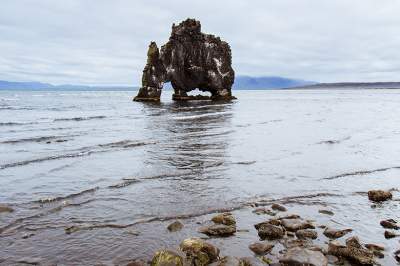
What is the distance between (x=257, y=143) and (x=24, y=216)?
15.3 m

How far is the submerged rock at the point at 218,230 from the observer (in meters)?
8.43

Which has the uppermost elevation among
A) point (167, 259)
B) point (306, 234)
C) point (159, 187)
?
point (167, 259)

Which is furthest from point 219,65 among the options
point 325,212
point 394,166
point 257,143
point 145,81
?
point 325,212

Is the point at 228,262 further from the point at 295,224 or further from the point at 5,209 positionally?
the point at 5,209

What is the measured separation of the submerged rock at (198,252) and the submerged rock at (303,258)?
4.05 feet

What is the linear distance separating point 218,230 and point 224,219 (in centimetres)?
70

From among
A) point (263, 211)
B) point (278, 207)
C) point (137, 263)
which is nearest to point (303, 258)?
point (137, 263)

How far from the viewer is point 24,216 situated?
31.1ft

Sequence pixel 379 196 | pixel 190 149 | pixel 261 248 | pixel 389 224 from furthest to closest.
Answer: pixel 190 149 < pixel 379 196 < pixel 389 224 < pixel 261 248

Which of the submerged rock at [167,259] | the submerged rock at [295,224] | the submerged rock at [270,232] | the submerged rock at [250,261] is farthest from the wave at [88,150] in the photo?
the submerged rock at [250,261]

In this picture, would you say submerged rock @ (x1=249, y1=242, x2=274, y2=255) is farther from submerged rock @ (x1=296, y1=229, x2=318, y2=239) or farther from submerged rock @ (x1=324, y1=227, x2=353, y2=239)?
submerged rock @ (x1=324, y1=227, x2=353, y2=239)

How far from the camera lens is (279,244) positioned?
7.95 meters

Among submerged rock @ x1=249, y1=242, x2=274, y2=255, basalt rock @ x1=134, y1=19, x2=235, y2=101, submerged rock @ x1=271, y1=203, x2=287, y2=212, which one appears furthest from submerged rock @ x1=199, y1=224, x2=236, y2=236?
basalt rock @ x1=134, y1=19, x2=235, y2=101

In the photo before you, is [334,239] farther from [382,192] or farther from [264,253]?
[382,192]
